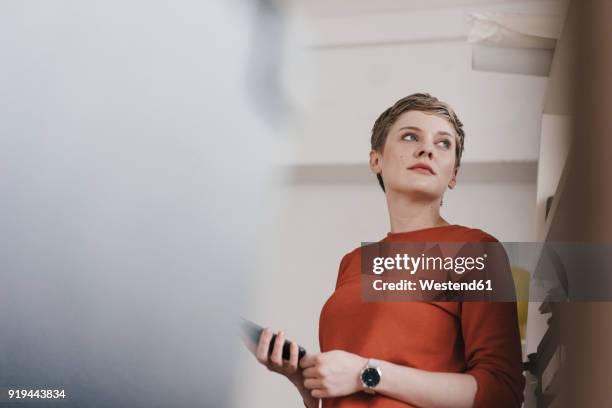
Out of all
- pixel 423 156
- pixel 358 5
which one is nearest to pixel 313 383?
pixel 423 156

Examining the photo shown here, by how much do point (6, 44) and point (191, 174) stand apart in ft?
1.93

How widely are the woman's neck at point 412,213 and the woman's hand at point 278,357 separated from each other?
31cm

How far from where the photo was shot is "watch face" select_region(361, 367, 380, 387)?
1534 mm

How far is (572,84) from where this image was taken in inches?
63.0

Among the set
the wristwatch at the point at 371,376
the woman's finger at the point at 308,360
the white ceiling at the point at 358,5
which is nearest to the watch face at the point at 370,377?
the wristwatch at the point at 371,376

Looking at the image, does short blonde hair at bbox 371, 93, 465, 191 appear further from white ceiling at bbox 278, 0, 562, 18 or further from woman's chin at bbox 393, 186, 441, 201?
white ceiling at bbox 278, 0, 562, 18

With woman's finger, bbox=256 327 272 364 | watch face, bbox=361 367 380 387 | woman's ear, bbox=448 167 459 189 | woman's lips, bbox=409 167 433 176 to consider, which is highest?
woman's lips, bbox=409 167 433 176

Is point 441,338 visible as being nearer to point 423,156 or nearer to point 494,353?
point 494,353

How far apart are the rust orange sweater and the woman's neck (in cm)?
2

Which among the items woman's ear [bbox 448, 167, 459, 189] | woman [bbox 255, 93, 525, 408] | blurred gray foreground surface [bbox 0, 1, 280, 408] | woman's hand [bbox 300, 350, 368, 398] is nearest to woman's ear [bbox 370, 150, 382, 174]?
woman [bbox 255, 93, 525, 408]

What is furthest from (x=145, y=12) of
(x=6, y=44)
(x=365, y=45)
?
(x=365, y=45)

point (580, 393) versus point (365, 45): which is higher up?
point (365, 45)

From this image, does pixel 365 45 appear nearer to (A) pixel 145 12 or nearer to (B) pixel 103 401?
(A) pixel 145 12

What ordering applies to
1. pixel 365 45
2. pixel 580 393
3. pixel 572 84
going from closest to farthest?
1. pixel 580 393
2. pixel 572 84
3. pixel 365 45
